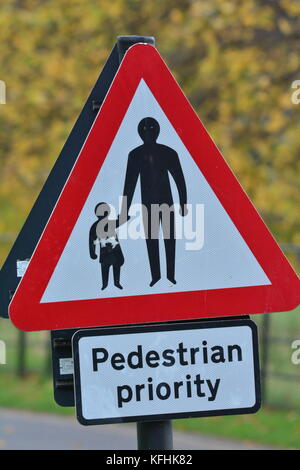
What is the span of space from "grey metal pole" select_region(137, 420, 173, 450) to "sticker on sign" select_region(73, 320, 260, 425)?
8 centimetres

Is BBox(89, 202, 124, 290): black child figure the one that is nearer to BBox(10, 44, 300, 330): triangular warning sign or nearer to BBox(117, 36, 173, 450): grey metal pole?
BBox(10, 44, 300, 330): triangular warning sign

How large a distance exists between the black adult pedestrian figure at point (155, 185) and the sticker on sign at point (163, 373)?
18cm

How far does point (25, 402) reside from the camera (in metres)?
12.3

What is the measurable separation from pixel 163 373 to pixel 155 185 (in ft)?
1.72

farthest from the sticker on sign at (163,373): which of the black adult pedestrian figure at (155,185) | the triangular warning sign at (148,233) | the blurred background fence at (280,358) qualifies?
the blurred background fence at (280,358)

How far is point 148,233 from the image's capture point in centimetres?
304

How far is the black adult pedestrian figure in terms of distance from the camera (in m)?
3.04

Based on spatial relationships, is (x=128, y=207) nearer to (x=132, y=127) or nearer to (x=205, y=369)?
(x=132, y=127)

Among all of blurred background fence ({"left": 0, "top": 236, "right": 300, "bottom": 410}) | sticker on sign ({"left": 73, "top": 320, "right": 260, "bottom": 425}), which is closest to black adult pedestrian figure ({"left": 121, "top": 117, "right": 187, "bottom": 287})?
sticker on sign ({"left": 73, "top": 320, "right": 260, "bottom": 425})

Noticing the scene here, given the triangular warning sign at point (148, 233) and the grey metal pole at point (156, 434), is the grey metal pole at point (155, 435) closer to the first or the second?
the grey metal pole at point (156, 434)

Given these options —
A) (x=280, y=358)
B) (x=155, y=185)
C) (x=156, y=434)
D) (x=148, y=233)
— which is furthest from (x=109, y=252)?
(x=280, y=358)

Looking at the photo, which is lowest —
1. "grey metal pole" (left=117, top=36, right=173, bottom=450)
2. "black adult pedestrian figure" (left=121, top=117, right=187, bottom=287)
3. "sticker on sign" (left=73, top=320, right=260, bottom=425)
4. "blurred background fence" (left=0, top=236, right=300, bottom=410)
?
"grey metal pole" (left=117, top=36, right=173, bottom=450)

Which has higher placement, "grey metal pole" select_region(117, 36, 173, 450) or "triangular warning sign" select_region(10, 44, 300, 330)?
"triangular warning sign" select_region(10, 44, 300, 330)

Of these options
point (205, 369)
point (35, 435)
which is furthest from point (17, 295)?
point (35, 435)
